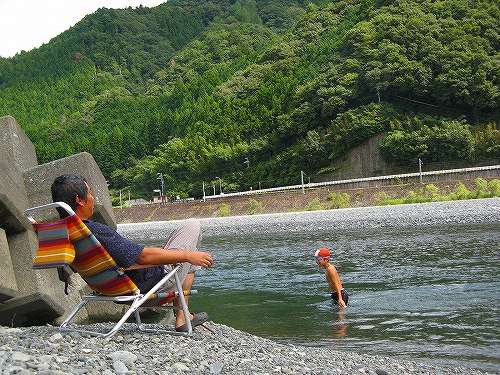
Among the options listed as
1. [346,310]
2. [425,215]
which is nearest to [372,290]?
[346,310]

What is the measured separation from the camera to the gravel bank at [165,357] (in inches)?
167

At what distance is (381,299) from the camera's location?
10.5 metres

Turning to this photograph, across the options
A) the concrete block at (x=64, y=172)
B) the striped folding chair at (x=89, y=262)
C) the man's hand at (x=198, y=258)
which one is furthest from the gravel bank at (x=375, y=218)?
the striped folding chair at (x=89, y=262)

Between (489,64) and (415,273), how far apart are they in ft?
182

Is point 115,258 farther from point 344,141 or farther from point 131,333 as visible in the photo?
point 344,141

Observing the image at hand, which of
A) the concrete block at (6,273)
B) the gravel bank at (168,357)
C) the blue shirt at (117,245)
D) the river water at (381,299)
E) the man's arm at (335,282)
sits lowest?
the river water at (381,299)

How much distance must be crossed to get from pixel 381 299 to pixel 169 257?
19.6 feet

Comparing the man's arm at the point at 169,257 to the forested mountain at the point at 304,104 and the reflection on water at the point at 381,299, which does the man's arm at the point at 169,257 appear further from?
the forested mountain at the point at 304,104

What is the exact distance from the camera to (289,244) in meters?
25.3

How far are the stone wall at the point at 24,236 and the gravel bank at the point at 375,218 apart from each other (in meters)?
23.7

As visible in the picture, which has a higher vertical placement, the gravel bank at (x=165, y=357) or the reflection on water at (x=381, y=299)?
the gravel bank at (x=165, y=357)

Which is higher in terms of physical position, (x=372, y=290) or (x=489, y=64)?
(x=489, y=64)

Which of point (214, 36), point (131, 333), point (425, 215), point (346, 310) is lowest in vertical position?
point (425, 215)

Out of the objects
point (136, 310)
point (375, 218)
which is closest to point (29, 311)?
point (136, 310)
